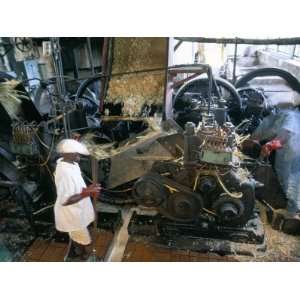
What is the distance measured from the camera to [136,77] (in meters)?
1.66

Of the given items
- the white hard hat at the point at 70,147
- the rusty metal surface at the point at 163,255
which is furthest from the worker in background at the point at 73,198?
the rusty metal surface at the point at 163,255

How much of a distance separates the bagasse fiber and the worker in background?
40 cm

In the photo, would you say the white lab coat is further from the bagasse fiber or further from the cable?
the cable

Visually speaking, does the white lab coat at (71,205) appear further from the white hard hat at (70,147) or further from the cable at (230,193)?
the cable at (230,193)

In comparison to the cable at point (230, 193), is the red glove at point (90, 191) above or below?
above

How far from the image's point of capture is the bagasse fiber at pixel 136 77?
5.06ft

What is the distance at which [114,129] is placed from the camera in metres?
1.71

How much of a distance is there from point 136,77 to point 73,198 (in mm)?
771

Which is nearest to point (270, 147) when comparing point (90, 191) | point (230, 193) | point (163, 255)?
point (230, 193)

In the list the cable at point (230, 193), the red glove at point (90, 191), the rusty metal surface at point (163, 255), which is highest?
the red glove at point (90, 191)

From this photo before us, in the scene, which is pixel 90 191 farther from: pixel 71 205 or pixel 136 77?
pixel 136 77

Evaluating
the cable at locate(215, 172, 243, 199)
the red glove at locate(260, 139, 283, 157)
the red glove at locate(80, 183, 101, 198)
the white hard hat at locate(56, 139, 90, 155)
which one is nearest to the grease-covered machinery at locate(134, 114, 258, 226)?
the cable at locate(215, 172, 243, 199)

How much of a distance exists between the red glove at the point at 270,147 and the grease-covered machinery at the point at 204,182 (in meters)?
0.14

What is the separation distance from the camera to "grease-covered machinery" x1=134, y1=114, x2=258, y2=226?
1.51 meters
